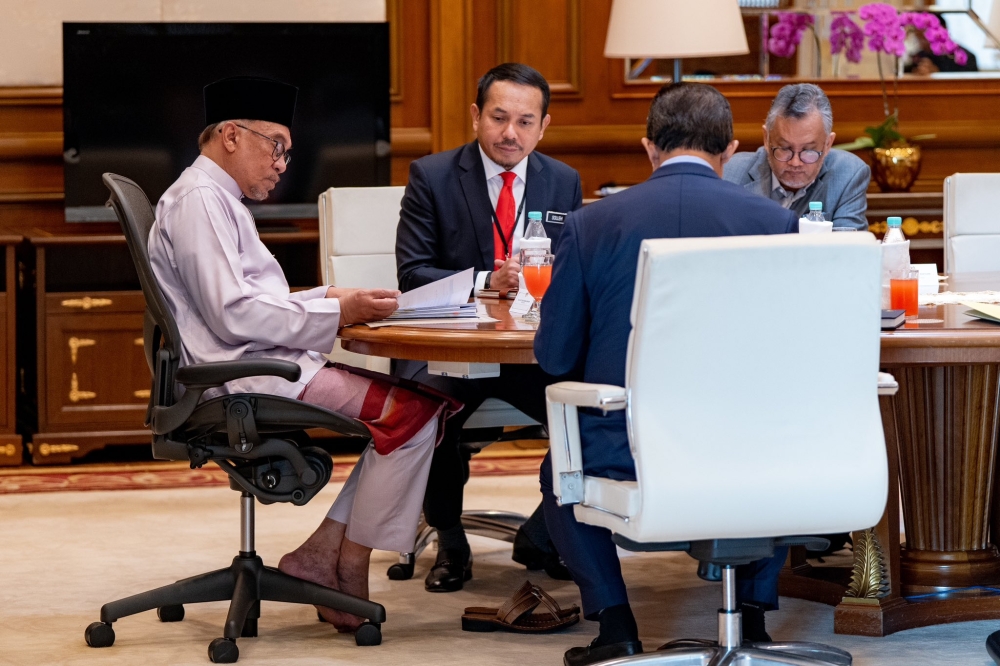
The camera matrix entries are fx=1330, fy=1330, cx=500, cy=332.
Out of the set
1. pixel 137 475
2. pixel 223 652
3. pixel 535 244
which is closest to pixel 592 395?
pixel 535 244

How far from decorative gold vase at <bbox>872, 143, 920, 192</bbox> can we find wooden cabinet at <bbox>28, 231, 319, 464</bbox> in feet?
7.59

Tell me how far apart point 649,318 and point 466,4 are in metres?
Answer: 3.81

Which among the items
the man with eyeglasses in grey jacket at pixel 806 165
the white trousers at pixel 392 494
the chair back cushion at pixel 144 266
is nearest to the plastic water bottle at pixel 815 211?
the man with eyeglasses in grey jacket at pixel 806 165

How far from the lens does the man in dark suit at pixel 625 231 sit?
2379 mm

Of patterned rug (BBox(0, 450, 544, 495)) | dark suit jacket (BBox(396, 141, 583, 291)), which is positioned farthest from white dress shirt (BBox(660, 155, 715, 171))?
patterned rug (BBox(0, 450, 544, 495))

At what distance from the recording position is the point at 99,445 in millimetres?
5098

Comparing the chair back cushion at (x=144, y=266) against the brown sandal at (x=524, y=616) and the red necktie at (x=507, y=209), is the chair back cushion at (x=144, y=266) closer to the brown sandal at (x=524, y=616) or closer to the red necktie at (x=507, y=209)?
the brown sandal at (x=524, y=616)

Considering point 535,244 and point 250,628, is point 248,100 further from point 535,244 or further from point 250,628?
point 250,628

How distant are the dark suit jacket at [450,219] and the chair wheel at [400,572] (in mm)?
759

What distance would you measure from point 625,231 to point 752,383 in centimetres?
39

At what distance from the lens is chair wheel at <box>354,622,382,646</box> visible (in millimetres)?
2955

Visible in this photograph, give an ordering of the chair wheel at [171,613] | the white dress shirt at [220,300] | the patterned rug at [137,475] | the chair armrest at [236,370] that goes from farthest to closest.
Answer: the patterned rug at [137,475]
the chair wheel at [171,613]
the white dress shirt at [220,300]
the chair armrest at [236,370]

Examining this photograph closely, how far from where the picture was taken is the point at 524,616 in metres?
3.07

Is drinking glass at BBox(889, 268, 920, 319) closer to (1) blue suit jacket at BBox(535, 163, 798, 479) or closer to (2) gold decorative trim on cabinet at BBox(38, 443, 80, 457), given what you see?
(1) blue suit jacket at BBox(535, 163, 798, 479)
